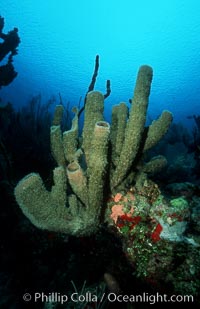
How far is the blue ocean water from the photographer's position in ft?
105

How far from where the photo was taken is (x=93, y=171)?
7.57 feet

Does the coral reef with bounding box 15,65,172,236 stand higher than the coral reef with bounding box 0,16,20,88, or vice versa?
the coral reef with bounding box 0,16,20,88

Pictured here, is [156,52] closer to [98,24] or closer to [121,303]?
[98,24]

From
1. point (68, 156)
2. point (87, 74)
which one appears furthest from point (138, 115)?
point (87, 74)

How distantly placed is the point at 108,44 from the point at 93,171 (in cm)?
4537

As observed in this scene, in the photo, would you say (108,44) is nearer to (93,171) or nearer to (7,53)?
(7,53)

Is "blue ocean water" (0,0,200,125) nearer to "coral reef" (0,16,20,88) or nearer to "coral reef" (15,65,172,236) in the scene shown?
"coral reef" (0,16,20,88)

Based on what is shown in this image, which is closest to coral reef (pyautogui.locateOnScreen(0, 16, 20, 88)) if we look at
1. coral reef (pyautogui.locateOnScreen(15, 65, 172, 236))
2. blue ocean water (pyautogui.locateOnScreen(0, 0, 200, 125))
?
coral reef (pyautogui.locateOnScreen(15, 65, 172, 236))

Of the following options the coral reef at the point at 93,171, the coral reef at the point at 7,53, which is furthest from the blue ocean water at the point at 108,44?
the coral reef at the point at 93,171

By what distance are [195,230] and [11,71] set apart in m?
6.50

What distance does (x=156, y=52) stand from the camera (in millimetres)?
40562

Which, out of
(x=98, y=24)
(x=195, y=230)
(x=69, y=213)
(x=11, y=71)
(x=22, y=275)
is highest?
(x=98, y=24)

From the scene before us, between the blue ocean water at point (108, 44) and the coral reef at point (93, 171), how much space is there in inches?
1078

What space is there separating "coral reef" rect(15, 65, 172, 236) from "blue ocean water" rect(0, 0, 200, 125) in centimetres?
2738
